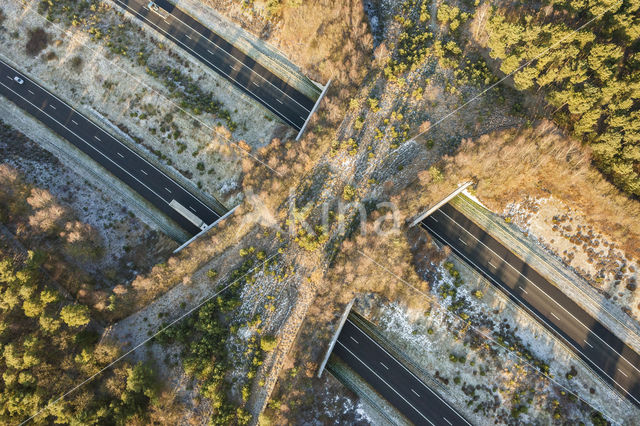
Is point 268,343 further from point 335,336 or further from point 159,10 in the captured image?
point 159,10

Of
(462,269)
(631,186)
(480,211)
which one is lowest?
(462,269)

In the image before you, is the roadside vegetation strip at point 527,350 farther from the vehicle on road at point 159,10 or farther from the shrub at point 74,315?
the vehicle on road at point 159,10

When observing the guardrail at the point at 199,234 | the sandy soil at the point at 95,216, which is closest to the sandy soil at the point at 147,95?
the guardrail at the point at 199,234

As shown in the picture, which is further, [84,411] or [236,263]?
[236,263]

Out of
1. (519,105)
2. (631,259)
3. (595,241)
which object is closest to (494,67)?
(519,105)

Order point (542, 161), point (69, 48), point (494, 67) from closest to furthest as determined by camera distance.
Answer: point (542, 161) < point (494, 67) < point (69, 48)

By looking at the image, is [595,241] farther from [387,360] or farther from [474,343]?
[387,360]

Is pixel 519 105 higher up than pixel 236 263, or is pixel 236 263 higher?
pixel 519 105
